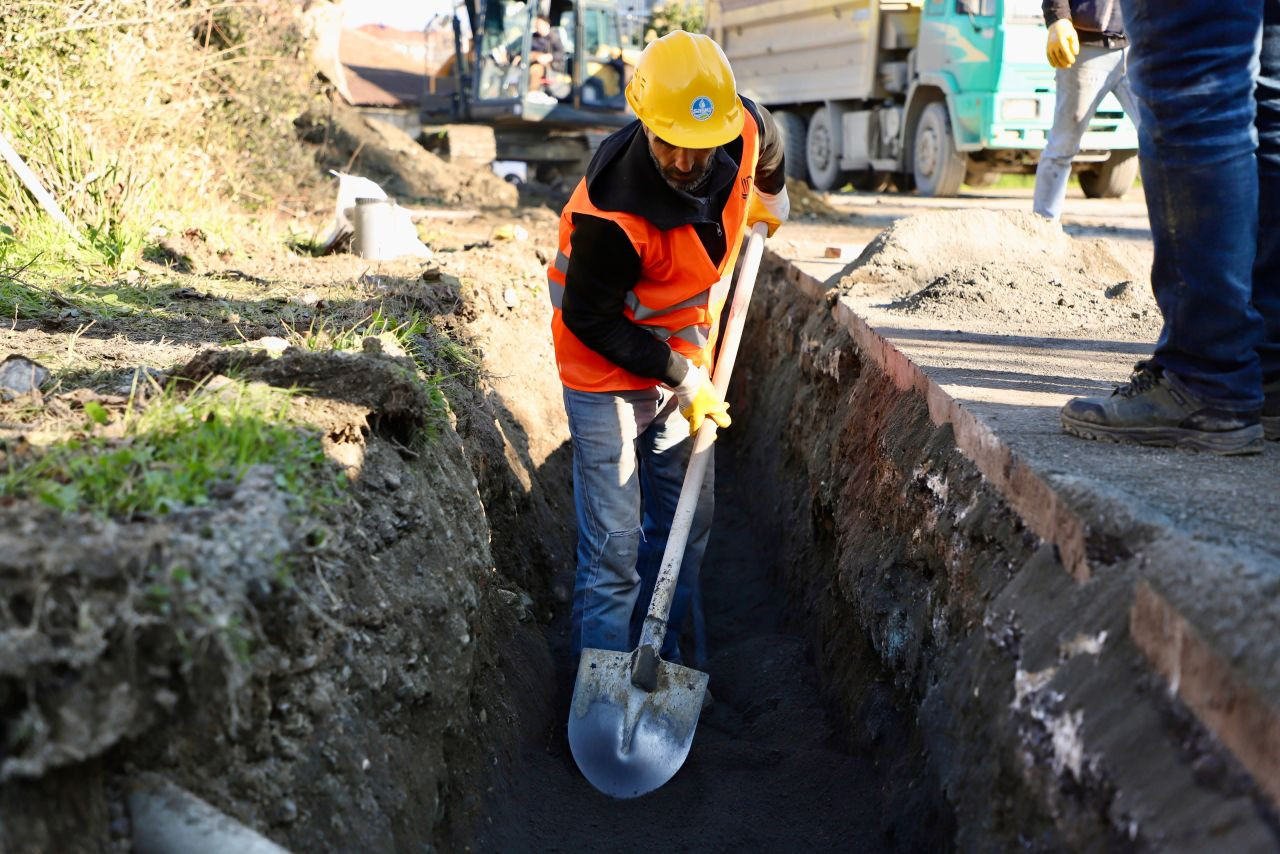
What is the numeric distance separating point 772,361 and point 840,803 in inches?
133

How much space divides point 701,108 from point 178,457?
163 centimetres

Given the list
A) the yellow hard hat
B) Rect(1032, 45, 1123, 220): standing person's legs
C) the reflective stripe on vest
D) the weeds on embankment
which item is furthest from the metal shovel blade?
Rect(1032, 45, 1123, 220): standing person's legs

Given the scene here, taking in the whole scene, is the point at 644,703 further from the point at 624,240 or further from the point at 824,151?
the point at 824,151

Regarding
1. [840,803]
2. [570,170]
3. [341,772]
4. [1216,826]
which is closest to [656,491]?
[840,803]

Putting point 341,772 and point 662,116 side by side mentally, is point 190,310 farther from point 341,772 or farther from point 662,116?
point 341,772

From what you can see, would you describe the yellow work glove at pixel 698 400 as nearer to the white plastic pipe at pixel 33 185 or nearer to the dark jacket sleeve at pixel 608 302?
the dark jacket sleeve at pixel 608 302

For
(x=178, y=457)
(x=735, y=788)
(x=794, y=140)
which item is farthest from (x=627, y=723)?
(x=794, y=140)

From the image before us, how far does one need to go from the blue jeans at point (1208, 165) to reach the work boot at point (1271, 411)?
124 millimetres

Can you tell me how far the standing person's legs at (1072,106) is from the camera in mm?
5715

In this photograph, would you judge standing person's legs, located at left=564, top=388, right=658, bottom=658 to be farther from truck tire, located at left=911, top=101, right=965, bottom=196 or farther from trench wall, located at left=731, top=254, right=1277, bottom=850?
truck tire, located at left=911, top=101, right=965, bottom=196

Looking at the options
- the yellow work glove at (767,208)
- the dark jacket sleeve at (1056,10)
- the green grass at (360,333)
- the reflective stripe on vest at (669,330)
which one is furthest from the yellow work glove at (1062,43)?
the green grass at (360,333)

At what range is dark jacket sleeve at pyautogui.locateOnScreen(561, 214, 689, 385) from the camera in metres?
3.03

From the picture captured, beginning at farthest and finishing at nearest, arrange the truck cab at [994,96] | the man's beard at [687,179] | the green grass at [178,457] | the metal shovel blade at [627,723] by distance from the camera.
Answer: the truck cab at [994,96]
the metal shovel blade at [627,723]
the man's beard at [687,179]
the green grass at [178,457]

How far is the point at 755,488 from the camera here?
5.63 metres
